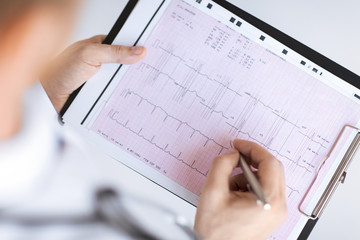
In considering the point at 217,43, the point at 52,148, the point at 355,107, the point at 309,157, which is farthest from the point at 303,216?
the point at 52,148

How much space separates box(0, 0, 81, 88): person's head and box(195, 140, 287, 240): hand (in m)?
0.28

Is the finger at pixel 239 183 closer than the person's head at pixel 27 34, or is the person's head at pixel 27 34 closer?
the person's head at pixel 27 34

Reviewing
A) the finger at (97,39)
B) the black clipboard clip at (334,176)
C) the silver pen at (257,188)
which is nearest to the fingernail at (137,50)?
the finger at (97,39)

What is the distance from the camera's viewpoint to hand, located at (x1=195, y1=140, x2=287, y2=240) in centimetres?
47

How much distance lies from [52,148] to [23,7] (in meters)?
0.13

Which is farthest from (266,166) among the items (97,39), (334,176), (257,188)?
(97,39)

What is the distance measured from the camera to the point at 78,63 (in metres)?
0.59

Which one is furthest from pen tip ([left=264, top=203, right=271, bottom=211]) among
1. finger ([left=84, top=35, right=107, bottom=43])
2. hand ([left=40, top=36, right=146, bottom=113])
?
finger ([left=84, top=35, right=107, bottom=43])

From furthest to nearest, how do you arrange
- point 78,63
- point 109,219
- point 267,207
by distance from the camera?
point 78,63, point 267,207, point 109,219

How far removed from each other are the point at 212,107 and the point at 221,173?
12 centimetres

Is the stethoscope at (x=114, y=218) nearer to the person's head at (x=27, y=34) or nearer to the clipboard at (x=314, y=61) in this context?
the person's head at (x=27, y=34)

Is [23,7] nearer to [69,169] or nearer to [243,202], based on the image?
[69,169]

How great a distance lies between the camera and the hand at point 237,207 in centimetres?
47

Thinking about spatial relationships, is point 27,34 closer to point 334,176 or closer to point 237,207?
point 237,207
